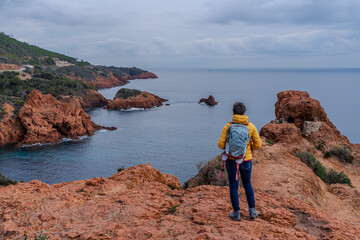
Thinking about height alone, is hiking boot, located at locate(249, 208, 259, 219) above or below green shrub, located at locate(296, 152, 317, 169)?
above

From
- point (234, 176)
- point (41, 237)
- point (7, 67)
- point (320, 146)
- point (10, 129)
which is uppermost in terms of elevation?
point (7, 67)

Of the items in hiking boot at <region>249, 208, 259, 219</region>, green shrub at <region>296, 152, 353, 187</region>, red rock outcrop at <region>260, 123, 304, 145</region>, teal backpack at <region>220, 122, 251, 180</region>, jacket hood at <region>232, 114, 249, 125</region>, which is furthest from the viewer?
red rock outcrop at <region>260, 123, 304, 145</region>

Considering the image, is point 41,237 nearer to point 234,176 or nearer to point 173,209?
point 173,209

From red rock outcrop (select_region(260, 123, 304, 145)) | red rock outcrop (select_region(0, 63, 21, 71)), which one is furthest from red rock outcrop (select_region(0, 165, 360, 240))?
red rock outcrop (select_region(0, 63, 21, 71))

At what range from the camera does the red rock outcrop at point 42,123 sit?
3581 centimetres

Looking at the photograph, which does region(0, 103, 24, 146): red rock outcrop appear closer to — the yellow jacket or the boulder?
the boulder

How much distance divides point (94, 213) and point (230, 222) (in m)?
2.95

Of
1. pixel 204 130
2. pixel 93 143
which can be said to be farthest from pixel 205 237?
pixel 204 130

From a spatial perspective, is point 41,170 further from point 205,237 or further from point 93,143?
point 205,237

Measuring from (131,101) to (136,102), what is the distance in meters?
1.31

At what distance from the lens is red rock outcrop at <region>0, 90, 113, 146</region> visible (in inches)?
1410

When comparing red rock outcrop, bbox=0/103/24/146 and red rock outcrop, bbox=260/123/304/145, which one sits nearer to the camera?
red rock outcrop, bbox=260/123/304/145

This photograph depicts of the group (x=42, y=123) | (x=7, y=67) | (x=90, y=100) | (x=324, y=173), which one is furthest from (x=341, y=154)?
(x=7, y=67)

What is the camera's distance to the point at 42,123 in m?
37.2
